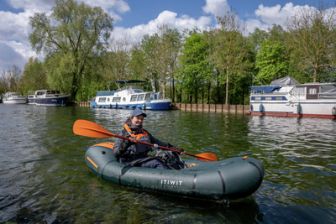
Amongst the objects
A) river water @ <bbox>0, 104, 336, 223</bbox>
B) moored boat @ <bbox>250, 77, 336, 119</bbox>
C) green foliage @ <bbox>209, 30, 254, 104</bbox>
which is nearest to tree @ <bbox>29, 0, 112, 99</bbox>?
green foliage @ <bbox>209, 30, 254, 104</bbox>

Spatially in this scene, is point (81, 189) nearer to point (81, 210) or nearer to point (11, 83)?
point (81, 210)

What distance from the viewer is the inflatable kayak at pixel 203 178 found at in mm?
6280

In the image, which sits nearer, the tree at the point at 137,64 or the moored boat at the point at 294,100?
the moored boat at the point at 294,100

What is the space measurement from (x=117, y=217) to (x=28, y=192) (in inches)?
104

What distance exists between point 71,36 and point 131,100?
1372 cm

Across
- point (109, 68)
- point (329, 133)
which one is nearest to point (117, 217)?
point (329, 133)

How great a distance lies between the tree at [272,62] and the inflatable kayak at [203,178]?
113 feet

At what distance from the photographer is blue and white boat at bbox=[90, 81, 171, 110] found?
127 ft

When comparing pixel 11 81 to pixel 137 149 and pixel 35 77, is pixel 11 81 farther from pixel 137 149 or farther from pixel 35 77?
pixel 137 149

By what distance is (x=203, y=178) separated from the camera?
6.51m

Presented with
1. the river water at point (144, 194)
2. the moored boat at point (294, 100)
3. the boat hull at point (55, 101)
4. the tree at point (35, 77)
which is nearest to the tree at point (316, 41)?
the moored boat at point (294, 100)

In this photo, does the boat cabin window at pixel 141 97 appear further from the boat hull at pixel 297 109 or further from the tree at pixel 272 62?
the tree at pixel 272 62

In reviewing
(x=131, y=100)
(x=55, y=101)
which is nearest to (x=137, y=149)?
(x=131, y=100)

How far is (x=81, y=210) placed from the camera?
6.59 m
